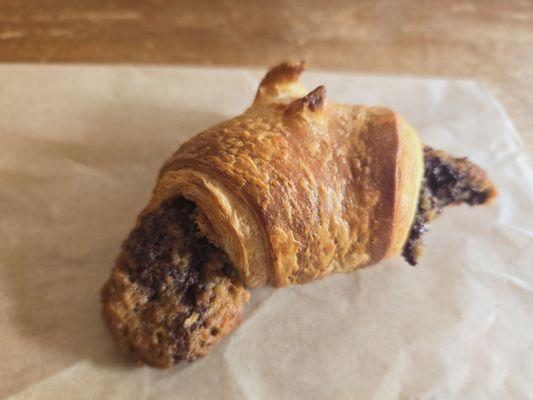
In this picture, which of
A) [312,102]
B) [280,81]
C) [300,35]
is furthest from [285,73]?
[300,35]

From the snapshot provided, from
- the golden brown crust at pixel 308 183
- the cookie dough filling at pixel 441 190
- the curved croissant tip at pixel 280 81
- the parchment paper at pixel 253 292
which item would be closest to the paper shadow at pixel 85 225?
the parchment paper at pixel 253 292

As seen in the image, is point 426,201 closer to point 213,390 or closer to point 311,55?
point 213,390

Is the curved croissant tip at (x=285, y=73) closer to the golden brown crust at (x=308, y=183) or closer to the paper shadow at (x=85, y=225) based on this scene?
the golden brown crust at (x=308, y=183)

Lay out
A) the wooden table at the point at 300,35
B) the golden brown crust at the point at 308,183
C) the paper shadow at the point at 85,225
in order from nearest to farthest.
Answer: the golden brown crust at the point at 308,183
the paper shadow at the point at 85,225
the wooden table at the point at 300,35

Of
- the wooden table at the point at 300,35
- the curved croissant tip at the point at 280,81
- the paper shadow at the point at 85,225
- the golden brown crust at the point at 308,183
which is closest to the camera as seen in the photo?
the golden brown crust at the point at 308,183

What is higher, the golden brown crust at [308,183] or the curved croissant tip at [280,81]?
the curved croissant tip at [280,81]

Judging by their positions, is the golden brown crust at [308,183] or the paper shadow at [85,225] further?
the paper shadow at [85,225]

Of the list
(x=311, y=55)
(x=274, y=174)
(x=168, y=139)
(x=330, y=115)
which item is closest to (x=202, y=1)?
(x=311, y=55)
